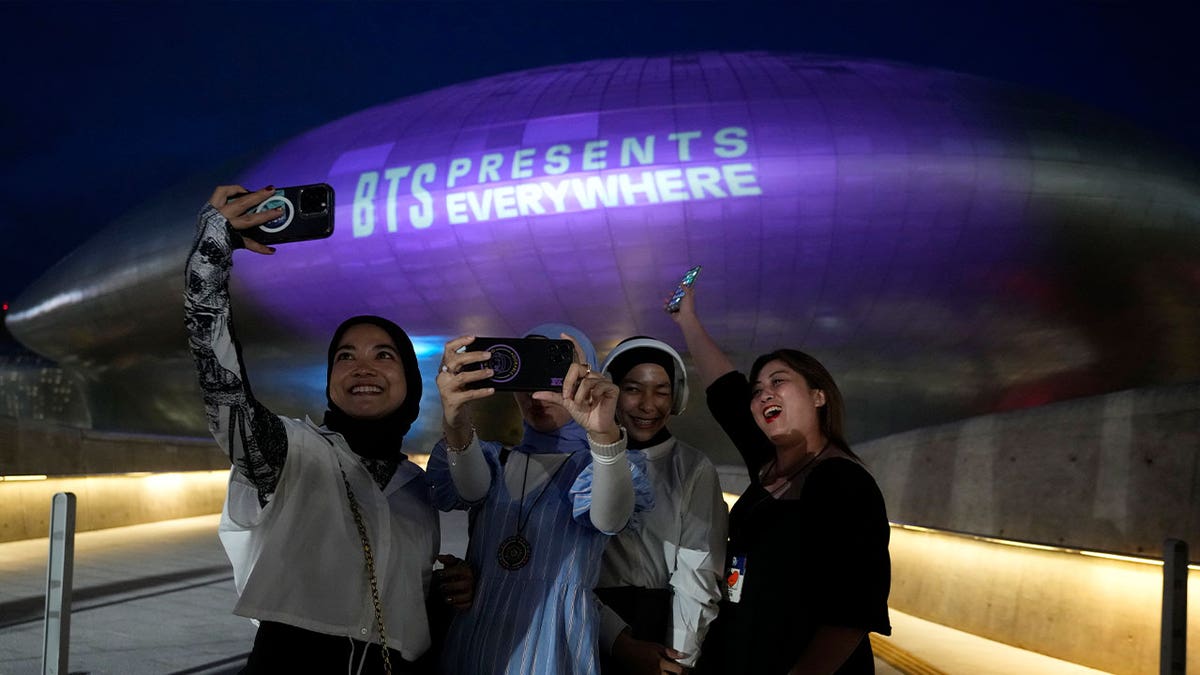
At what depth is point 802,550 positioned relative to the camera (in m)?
2.49

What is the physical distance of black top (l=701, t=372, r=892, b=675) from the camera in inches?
94.3

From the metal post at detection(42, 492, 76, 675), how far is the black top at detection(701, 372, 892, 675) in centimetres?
192

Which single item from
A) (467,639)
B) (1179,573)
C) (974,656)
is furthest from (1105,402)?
(467,639)

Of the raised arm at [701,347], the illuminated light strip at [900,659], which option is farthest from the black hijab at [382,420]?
the illuminated light strip at [900,659]

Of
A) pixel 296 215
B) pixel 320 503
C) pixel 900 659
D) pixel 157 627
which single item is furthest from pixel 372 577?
pixel 157 627

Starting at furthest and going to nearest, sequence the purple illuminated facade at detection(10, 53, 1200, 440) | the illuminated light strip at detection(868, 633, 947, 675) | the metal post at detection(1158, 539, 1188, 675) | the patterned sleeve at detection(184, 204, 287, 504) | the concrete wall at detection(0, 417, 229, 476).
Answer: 1. the purple illuminated facade at detection(10, 53, 1200, 440)
2. the concrete wall at detection(0, 417, 229, 476)
3. the illuminated light strip at detection(868, 633, 947, 675)
4. the metal post at detection(1158, 539, 1188, 675)
5. the patterned sleeve at detection(184, 204, 287, 504)

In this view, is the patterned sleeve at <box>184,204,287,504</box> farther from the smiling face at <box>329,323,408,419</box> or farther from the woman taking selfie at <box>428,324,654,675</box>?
the woman taking selfie at <box>428,324,654,675</box>

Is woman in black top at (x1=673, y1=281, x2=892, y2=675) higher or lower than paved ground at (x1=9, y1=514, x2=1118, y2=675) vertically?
higher

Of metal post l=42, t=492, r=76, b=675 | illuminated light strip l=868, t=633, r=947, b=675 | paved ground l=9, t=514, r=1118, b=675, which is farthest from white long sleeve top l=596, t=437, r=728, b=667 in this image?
paved ground l=9, t=514, r=1118, b=675

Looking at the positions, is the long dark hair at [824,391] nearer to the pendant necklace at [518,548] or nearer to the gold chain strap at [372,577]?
the pendant necklace at [518,548]

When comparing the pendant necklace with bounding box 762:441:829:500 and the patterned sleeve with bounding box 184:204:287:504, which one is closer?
the patterned sleeve with bounding box 184:204:287:504

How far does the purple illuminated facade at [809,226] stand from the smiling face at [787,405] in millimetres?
12895

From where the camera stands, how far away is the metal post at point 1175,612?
270 centimetres

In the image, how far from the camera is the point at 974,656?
5.77 m
